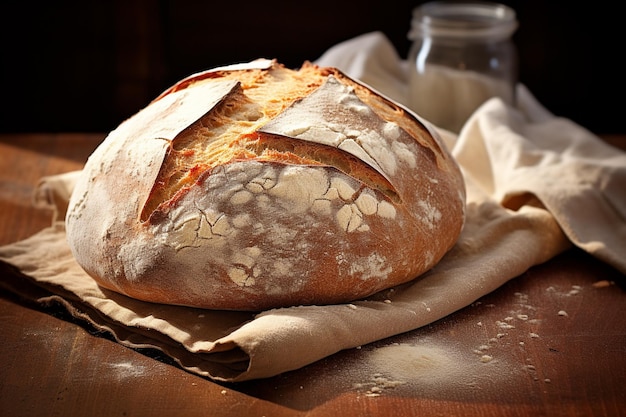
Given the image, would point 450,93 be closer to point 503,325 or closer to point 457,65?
point 457,65

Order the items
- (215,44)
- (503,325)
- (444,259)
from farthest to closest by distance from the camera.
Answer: (215,44) → (444,259) → (503,325)

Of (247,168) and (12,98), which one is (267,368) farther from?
(12,98)

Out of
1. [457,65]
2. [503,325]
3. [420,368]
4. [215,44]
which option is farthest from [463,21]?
[420,368]

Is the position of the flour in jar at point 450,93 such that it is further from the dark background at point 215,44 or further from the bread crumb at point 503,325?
the bread crumb at point 503,325

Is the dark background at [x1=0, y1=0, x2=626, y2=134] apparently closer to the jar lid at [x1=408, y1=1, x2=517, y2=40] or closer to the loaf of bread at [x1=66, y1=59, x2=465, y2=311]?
the jar lid at [x1=408, y1=1, x2=517, y2=40]

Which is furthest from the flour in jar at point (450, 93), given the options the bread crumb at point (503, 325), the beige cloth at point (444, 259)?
the bread crumb at point (503, 325)

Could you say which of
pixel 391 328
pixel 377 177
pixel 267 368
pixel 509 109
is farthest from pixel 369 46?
pixel 267 368

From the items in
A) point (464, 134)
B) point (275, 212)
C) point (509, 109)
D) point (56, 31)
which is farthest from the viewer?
point (56, 31)
